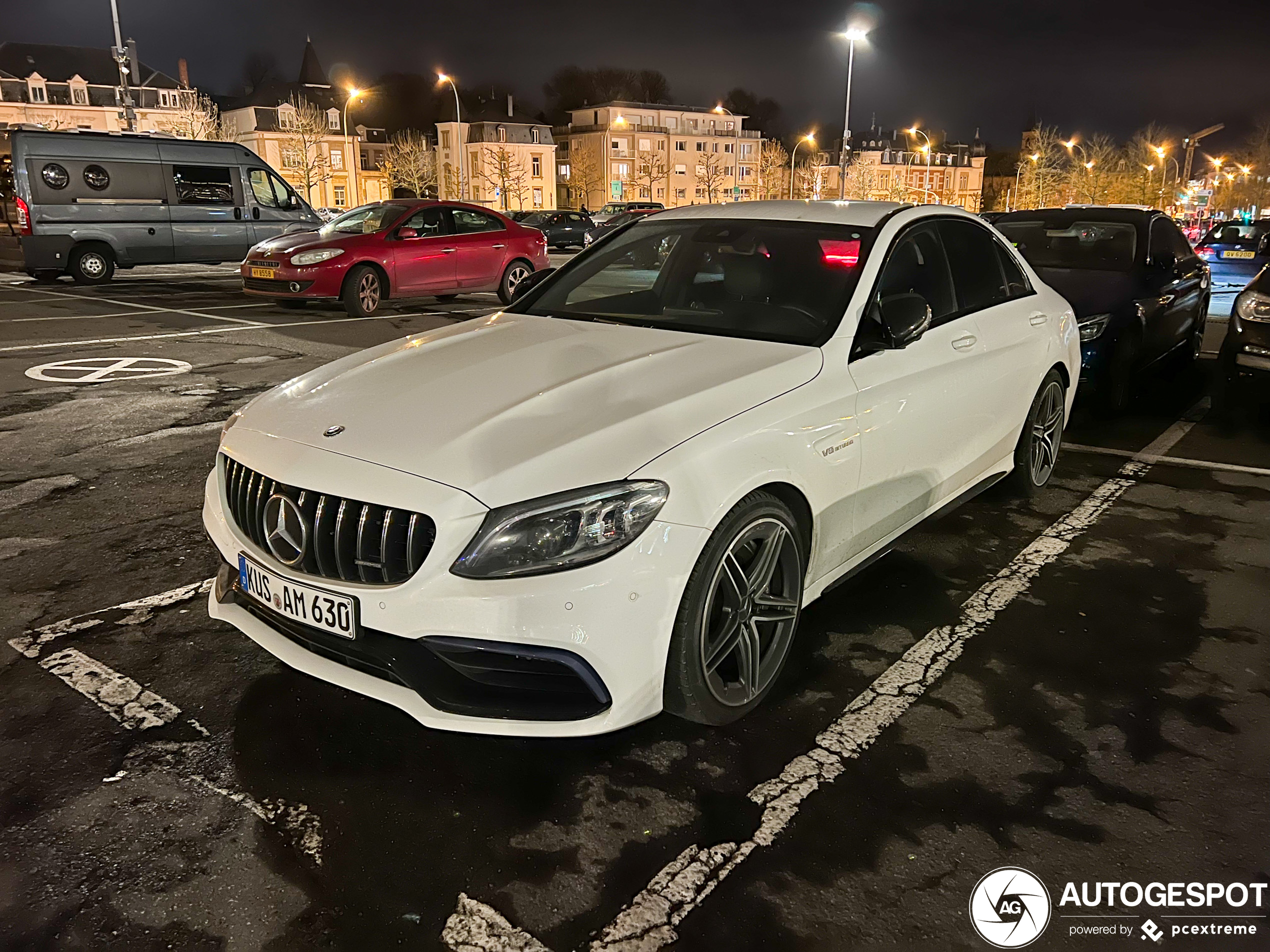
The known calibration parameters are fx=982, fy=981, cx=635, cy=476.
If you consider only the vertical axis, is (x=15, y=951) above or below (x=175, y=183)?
below

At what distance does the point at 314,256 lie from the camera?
12.8 m

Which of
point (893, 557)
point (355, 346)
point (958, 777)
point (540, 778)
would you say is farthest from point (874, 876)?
point (355, 346)

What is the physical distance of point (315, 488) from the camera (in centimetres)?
279

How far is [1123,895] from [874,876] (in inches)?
23.9

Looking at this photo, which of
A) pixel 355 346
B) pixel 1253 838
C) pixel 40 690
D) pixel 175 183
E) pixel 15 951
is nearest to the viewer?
pixel 15 951

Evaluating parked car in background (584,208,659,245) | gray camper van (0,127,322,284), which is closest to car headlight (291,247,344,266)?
gray camper van (0,127,322,284)

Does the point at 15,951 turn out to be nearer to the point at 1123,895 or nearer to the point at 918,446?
the point at 1123,895

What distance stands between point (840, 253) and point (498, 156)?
8821cm

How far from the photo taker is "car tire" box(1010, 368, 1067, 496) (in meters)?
5.27

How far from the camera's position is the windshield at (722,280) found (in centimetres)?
382

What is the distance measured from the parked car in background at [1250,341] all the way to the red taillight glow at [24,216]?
1694 cm

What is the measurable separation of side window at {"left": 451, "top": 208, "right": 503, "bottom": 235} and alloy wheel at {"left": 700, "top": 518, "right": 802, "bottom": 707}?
1214 cm

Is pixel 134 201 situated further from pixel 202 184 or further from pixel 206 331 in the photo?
pixel 206 331

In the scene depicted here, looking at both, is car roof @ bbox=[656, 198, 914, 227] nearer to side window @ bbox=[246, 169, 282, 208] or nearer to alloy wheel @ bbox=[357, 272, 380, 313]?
alloy wheel @ bbox=[357, 272, 380, 313]
